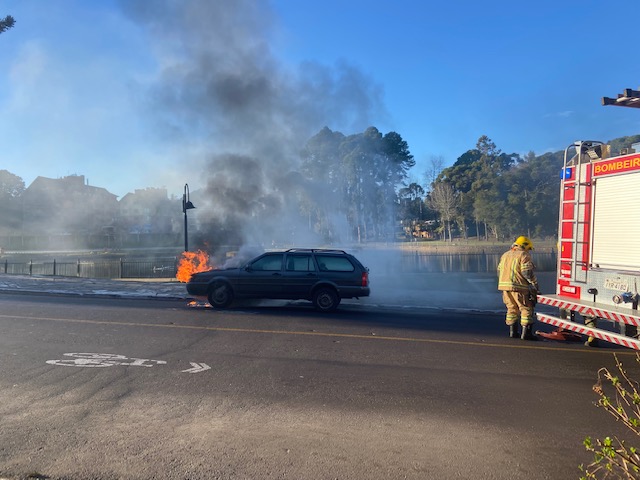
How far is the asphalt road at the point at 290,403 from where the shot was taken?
3.21m

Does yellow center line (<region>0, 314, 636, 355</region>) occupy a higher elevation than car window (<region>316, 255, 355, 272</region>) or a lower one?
lower

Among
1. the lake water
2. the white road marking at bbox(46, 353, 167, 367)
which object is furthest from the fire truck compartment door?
the lake water

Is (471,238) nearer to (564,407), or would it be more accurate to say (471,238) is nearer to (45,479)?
(564,407)

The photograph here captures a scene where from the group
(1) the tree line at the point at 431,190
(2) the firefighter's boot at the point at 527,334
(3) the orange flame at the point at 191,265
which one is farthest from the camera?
(1) the tree line at the point at 431,190

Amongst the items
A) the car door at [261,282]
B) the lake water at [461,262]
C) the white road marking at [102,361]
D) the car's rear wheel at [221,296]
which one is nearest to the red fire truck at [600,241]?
the white road marking at [102,361]

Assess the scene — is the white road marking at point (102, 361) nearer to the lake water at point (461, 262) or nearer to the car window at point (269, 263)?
the car window at point (269, 263)

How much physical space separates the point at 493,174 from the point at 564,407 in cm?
3433

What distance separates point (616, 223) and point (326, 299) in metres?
5.84

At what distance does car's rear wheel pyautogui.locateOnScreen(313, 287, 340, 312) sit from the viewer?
10273 millimetres

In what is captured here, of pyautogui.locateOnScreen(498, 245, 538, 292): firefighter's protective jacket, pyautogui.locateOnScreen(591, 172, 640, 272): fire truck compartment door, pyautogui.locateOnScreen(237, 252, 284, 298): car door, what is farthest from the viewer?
pyautogui.locateOnScreen(237, 252, 284, 298): car door

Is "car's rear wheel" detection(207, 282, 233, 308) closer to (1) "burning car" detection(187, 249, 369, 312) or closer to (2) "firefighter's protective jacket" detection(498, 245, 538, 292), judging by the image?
(1) "burning car" detection(187, 249, 369, 312)

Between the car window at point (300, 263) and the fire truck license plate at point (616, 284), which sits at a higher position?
the fire truck license plate at point (616, 284)

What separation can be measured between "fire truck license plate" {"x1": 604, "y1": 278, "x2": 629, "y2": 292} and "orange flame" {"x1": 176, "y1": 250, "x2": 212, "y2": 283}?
10.9 meters

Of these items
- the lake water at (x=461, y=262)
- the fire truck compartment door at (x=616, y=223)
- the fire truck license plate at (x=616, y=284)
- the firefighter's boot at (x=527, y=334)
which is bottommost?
the firefighter's boot at (x=527, y=334)
